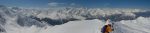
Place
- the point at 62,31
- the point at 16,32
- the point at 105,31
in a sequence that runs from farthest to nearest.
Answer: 1. the point at 16,32
2. the point at 62,31
3. the point at 105,31

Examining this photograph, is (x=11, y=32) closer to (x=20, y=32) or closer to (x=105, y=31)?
(x=20, y=32)

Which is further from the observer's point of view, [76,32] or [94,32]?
[76,32]

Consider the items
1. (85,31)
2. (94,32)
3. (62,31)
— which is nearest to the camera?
(94,32)

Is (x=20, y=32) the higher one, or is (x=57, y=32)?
(x=57, y=32)

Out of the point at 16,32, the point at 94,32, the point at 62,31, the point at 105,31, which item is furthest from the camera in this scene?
the point at 16,32

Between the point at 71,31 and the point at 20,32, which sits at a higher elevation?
the point at 71,31

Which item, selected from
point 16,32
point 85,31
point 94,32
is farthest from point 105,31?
point 16,32

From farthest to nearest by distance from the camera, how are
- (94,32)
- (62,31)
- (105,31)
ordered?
(62,31)
(94,32)
(105,31)

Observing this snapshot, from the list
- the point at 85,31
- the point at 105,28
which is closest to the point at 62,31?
the point at 85,31

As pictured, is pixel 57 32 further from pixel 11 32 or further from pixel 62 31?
pixel 11 32

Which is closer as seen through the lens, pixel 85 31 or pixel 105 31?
pixel 105 31
